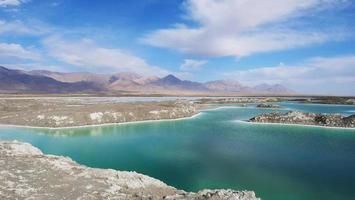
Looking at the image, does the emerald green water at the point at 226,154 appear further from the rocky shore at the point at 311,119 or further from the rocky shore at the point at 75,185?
the rocky shore at the point at 311,119

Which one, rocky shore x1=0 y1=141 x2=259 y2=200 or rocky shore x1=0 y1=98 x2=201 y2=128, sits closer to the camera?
rocky shore x1=0 y1=141 x2=259 y2=200

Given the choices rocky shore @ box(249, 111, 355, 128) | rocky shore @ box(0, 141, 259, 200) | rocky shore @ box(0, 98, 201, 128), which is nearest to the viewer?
rocky shore @ box(0, 141, 259, 200)

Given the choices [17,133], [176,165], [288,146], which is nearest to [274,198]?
[176,165]

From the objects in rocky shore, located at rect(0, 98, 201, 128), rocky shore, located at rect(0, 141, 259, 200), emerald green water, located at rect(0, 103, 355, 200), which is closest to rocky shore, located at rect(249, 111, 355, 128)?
emerald green water, located at rect(0, 103, 355, 200)

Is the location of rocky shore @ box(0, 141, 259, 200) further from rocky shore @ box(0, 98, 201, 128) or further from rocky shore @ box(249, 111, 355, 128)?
rocky shore @ box(249, 111, 355, 128)

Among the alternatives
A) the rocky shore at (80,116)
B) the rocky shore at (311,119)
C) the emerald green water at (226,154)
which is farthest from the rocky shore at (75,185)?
the rocky shore at (311,119)

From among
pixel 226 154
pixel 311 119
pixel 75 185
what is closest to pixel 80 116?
pixel 226 154

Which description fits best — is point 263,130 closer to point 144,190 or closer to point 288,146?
point 288,146
